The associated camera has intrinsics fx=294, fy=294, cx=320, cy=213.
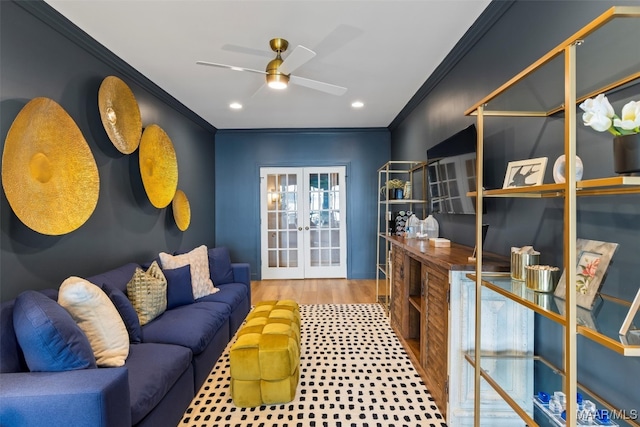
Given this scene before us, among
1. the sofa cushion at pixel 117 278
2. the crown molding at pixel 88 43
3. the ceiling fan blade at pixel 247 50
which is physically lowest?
the sofa cushion at pixel 117 278

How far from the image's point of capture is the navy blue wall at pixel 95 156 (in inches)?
70.1

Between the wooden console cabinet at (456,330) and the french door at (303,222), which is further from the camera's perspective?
the french door at (303,222)

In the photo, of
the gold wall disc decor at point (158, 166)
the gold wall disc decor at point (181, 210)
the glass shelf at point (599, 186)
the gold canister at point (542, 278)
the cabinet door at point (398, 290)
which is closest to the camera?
the glass shelf at point (599, 186)

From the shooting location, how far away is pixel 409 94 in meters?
3.59

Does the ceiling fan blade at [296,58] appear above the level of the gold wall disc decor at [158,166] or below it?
above

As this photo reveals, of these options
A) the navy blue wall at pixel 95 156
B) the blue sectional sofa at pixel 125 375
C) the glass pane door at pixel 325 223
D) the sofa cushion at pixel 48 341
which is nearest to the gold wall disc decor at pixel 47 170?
the navy blue wall at pixel 95 156

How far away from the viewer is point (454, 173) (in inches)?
A: 95.2

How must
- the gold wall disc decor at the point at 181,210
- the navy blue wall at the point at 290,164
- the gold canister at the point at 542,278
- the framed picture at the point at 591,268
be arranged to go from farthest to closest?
the navy blue wall at the point at 290,164, the gold wall disc decor at the point at 181,210, the gold canister at the point at 542,278, the framed picture at the point at 591,268

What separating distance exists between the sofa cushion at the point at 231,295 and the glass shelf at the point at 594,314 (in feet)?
7.50

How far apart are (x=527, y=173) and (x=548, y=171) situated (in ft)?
0.52

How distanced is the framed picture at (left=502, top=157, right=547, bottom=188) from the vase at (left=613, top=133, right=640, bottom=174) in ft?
1.67

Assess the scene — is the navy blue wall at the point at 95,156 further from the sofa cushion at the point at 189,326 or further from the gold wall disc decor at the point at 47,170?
the sofa cushion at the point at 189,326

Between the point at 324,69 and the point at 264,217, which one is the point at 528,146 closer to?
the point at 324,69

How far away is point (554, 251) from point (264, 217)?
14.5 feet
